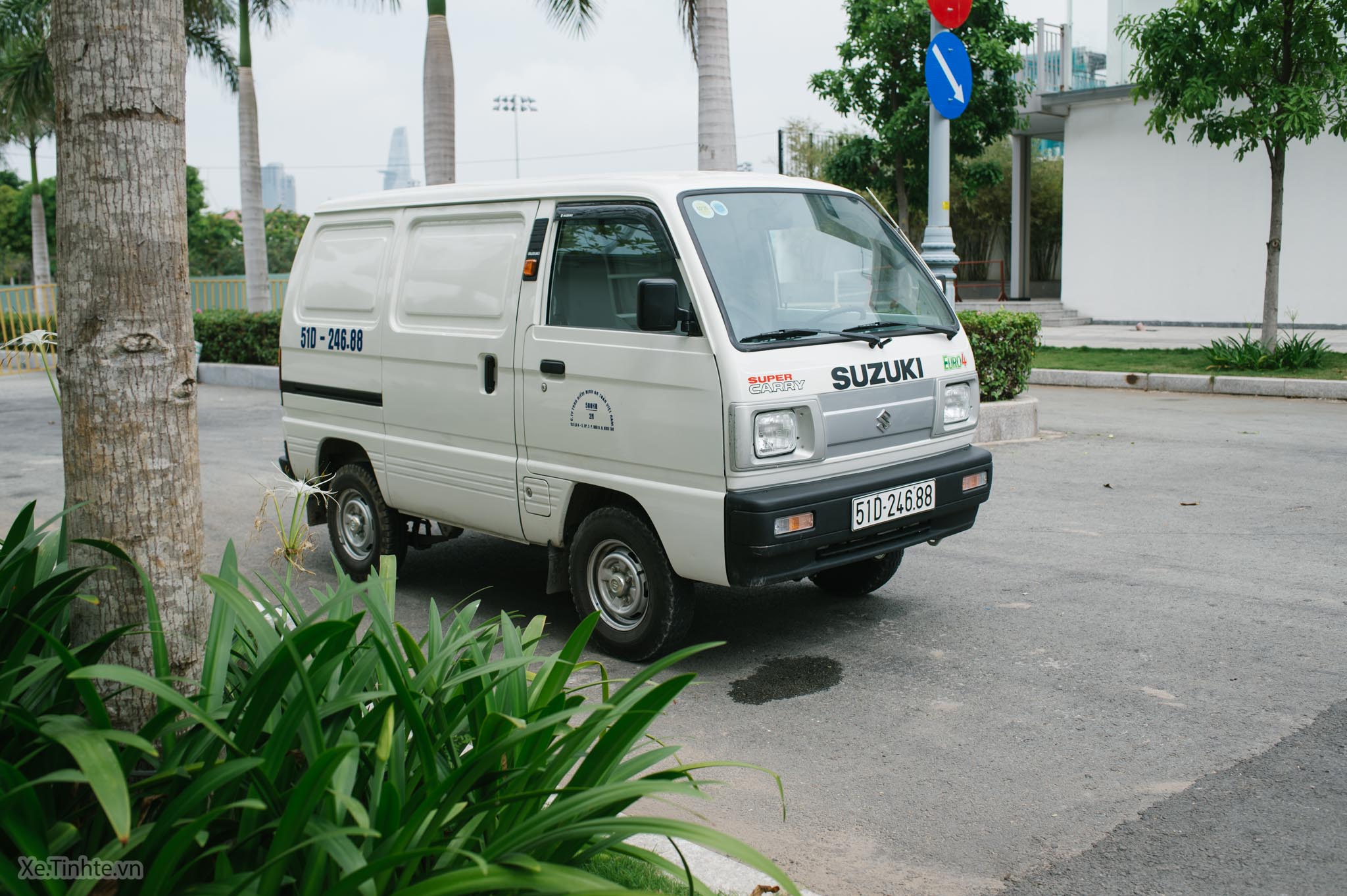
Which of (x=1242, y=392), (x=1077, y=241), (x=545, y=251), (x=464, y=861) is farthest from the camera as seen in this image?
(x=1077, y=241)

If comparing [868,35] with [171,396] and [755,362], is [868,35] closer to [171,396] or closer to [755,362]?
[755,362]

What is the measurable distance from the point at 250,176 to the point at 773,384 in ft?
60.0

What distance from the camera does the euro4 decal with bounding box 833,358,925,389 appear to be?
16.0 feet

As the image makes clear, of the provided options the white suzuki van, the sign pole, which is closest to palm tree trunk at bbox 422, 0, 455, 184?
the sign pole

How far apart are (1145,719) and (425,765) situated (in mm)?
2833

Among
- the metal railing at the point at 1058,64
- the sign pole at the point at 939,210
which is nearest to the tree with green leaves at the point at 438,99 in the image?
the sign pole at the point at 939,210

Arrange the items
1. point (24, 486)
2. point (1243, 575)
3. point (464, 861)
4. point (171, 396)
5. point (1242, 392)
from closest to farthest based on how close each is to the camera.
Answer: point (464, 861), point (171, 396), point (1243, 575), point (24, 486), point (1242, 392)

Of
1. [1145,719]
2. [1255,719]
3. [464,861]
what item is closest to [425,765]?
[464,861]

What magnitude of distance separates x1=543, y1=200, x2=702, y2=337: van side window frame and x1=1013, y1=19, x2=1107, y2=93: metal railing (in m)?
21.5

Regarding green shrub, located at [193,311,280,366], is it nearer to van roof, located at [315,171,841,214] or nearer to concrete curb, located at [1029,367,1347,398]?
concrete curb, located at [1029,367,1347,398]

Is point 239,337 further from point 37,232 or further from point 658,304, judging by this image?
point 37,232

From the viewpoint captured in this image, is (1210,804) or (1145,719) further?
(1145,719)

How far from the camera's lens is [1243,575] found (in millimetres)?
5945

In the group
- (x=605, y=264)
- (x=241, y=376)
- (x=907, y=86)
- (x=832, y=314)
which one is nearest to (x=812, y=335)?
(x=832, y=314)
